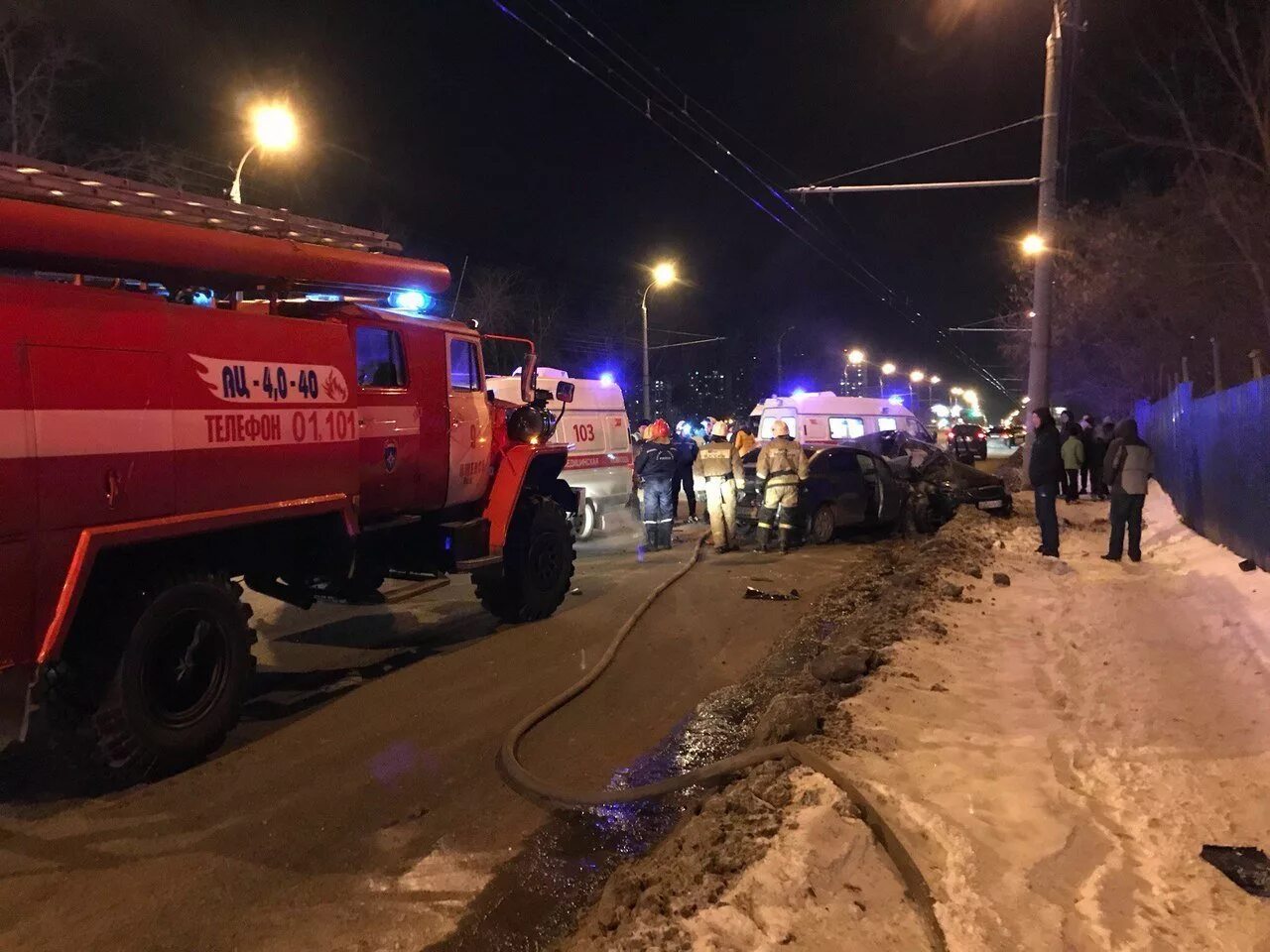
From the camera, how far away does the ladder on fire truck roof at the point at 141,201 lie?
4.71 meters

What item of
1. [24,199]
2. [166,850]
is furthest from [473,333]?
[166,850]

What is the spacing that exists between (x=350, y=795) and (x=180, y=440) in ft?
7.06

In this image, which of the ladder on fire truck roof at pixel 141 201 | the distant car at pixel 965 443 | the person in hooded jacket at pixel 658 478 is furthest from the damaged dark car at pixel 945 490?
the distant car at pixel 965 443

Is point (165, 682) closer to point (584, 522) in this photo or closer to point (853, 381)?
point (584, 522)

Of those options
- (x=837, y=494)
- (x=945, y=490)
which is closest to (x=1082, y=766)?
(x=837, y=494)

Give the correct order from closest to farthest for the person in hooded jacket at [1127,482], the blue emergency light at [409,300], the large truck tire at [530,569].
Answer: the blue emergency light at [409,300]
the large truck tire at [530,569]
the person in hooded jacket at [1127,482]

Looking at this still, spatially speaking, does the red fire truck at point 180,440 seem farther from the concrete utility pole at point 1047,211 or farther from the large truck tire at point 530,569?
the concrete utility pole at point 1047,211

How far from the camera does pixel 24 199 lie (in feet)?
15.0

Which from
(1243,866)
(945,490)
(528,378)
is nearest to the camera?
(1243,866)

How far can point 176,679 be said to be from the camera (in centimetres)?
510

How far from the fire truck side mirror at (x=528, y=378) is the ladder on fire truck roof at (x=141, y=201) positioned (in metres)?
2.15

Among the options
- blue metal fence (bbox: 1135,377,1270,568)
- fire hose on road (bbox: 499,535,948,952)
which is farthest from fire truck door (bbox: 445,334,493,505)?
blue metal fence (bbox: 1135,377,1270,568)

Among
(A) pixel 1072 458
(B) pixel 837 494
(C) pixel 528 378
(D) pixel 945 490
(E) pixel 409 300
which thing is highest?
(E) pixel 409 300

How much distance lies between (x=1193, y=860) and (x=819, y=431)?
19407mm
